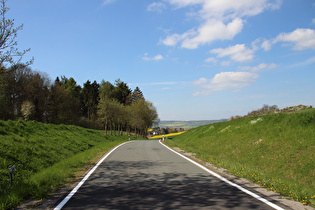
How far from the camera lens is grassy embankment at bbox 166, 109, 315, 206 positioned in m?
7.46

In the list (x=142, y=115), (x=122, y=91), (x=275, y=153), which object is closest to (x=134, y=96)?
(x=122, y=91)

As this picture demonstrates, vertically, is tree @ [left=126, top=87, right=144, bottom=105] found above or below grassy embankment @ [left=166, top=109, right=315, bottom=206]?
above

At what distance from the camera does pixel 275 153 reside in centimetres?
1330

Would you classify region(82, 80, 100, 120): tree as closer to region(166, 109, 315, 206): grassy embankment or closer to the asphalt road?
region(166, 109, 315, 206): grassy embankment

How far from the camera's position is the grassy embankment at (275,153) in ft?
24.5

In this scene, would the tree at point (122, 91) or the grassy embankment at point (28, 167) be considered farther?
the tree at point (122, 91)

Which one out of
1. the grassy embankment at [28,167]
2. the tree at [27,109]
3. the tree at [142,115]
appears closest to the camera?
the grassy embankment at [28,167]

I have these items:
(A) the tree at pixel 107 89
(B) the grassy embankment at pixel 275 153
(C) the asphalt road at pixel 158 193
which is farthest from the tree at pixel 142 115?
(C) the asphalt road at pixel 158 193

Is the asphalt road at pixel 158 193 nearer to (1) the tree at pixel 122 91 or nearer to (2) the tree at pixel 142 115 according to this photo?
(2) the tree at pixel 142 115

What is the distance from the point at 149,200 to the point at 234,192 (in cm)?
219

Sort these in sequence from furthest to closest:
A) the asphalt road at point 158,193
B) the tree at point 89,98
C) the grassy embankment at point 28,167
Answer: the tree at point 89,98 < the grassy embankment at point 28,167 < the asphalt road at point 158,193

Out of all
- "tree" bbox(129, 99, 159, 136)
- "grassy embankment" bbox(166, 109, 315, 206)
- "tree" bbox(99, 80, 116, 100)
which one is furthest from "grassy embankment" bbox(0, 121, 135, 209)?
"tree" bbox(99, 80, 116, 100)

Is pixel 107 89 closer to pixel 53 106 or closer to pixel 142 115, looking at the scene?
pixel 142 115

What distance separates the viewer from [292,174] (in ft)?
35.6
